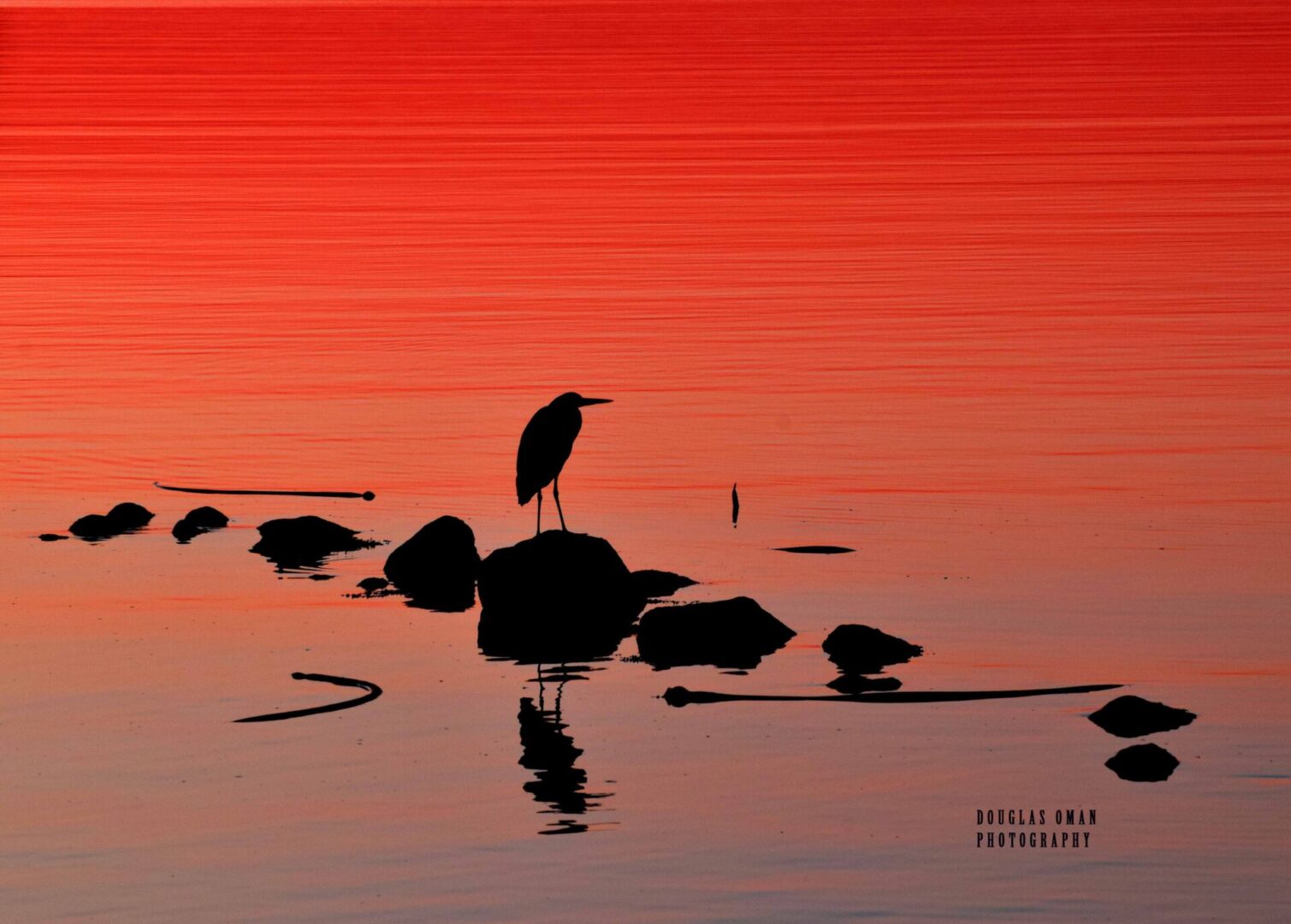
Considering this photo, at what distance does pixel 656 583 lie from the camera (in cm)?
2119

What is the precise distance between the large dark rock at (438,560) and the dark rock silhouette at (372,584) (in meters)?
0.11

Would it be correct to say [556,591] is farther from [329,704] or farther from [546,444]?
[329,704]

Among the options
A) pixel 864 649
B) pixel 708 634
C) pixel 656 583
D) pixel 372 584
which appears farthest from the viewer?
pixel 372 584

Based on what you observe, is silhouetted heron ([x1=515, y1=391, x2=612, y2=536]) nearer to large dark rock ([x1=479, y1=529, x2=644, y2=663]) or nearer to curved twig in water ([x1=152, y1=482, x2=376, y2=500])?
large dark rock ([x1=479, y1=529, x2=644, y2=663])

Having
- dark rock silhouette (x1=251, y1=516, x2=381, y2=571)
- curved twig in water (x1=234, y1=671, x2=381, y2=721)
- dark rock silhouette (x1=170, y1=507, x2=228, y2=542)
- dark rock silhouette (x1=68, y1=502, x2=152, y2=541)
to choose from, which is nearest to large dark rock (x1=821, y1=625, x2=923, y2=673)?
curved twig in water (x1=234, y1=671, x2=381, y2=721)

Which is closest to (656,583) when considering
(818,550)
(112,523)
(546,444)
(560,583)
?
(560,583)

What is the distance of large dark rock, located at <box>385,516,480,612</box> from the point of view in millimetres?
21500

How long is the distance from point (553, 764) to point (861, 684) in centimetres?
297

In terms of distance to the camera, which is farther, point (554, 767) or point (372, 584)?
point (372, 584)

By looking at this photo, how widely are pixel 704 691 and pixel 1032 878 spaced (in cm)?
453

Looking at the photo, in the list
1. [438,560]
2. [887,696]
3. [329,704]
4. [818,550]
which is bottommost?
[329,704]

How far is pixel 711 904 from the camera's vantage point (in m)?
13.2

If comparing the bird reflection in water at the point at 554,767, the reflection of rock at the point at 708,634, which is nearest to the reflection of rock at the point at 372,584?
the reflection of rock at the point at 708,634

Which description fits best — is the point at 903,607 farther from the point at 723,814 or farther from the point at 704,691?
the point at 723,814
